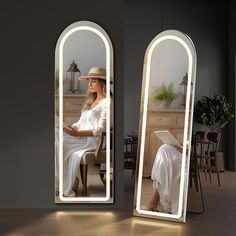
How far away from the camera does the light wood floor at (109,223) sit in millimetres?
5898

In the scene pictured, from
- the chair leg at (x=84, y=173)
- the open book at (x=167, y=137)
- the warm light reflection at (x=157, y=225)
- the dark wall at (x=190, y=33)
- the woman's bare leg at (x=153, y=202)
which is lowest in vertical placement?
the warm light reflection at (x=157, y=225)

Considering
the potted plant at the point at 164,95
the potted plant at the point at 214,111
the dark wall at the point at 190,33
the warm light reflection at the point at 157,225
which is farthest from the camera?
the dark wall at the point at 190,33

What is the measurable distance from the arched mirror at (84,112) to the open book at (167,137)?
79 centimetres

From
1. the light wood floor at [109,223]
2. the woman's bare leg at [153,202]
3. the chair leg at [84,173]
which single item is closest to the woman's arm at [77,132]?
the chair leg at [84,173]

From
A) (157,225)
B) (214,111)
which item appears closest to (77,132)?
(157,225)

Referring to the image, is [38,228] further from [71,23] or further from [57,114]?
[71,23]

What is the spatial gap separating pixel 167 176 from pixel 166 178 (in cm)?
3

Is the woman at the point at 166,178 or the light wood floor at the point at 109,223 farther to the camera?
the woman at the point at 166,178

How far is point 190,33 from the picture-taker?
12.0m

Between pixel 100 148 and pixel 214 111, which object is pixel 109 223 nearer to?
pixel 100 148

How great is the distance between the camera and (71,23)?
7.13 meters

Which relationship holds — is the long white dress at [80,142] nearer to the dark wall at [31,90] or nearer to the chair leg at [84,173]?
the chair leg at [84,173]

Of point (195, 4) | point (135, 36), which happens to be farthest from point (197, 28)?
point (135, 36)

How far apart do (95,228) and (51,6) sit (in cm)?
283
